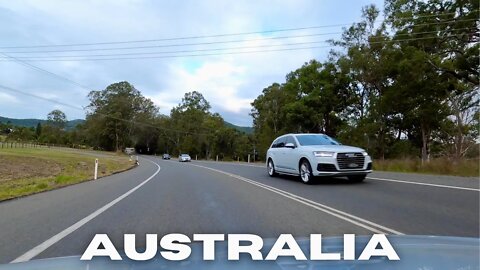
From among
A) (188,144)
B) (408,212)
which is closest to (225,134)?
(188,144)

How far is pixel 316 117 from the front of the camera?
54438 millimetres

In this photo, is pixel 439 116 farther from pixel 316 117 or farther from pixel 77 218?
pixel 77 218

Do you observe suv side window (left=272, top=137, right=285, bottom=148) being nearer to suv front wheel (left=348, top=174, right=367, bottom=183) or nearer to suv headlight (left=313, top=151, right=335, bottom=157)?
suv front wheel (left=348, top=174, right=367, bottom=183)

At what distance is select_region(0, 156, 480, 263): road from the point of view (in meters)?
6.47

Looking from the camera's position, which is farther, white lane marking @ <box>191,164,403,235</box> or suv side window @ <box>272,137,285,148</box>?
suv side window @ <box>272,137,285,148</box>

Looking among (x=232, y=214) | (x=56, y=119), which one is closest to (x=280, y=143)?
(x=232, y=214)

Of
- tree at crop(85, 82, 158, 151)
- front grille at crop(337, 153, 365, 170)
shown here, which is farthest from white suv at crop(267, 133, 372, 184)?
tree at crop(85, 82, 158, 151)

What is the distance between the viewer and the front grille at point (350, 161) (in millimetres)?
13227

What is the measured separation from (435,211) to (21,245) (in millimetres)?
7266

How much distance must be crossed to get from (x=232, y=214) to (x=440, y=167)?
14.5m

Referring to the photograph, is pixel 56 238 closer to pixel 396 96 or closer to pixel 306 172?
pixel 306 172

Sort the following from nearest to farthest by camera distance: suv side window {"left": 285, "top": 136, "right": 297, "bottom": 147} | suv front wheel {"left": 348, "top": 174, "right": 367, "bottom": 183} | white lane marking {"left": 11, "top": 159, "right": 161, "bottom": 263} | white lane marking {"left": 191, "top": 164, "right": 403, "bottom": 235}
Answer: white lane marking {"left": 11, "top": 159, "right": 161, "bottom": 263}
white lane marking {"left": 191, "top": 164, "right": 403, "bottom": 235}
suv front wheel {"left": 348, "top": 174, "right": 367, "bottom": 183}
suv side window {"left": 285, "top": 136, "right": 297, "bottom": 147}

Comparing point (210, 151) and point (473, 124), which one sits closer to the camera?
point (473, 124)

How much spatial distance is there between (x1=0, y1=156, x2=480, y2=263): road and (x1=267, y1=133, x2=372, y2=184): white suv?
0.85 m
